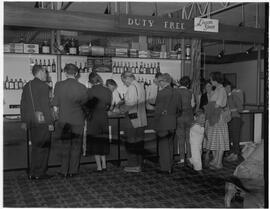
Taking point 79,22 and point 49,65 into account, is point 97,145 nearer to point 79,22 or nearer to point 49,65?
point 79,22

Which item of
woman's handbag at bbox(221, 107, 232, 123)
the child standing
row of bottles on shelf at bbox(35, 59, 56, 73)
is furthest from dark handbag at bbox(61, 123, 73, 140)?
woman's handbag at bbox(221, 107, 232, 123)

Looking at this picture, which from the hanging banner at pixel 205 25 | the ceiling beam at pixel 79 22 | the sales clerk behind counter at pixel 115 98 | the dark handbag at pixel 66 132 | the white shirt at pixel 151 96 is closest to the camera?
the ceiling beam at pixel 79 22

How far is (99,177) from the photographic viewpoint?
424cm

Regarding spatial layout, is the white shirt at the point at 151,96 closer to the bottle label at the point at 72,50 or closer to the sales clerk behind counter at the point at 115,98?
the sales clerk behind counter at the point at 115,98

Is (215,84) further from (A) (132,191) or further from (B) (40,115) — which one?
(B) (40,115)

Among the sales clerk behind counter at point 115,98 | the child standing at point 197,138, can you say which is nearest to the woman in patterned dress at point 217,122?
the child standing at point 197,138

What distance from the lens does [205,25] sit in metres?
4.72

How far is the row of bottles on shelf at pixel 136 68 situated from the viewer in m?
6.32

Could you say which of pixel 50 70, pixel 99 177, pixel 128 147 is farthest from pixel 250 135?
pixel 50 70

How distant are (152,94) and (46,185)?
7.46ft

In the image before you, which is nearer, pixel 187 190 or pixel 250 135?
pixel 187 190

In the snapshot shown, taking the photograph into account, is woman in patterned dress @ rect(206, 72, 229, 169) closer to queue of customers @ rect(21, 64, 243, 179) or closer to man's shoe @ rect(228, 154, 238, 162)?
queue of customers @ rect(21, 64, 243, 179)

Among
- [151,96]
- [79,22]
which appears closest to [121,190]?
[79,22]

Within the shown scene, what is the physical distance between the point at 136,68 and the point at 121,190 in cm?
316
